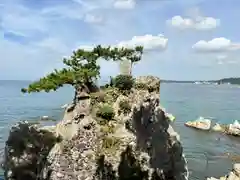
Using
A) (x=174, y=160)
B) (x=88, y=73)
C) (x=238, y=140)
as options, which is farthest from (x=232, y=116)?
(x=88, y=73)

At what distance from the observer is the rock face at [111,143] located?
66.0ft

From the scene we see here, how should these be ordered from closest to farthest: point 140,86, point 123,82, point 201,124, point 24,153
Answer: point 123,82 → point 140,86 → point 24,153 → point 201,124

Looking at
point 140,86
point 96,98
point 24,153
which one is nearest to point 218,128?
point 140,86

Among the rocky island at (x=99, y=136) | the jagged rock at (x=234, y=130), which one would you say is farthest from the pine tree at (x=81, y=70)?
the jagged rock at (x=234, y=130)

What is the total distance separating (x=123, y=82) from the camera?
23.6 m

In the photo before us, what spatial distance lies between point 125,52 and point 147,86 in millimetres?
3089

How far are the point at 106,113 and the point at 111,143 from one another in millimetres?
2014

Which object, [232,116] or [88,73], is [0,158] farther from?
[232,116]

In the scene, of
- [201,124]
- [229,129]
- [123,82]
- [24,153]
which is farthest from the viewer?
[201,124]

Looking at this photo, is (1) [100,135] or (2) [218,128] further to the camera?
(2) [218,128]

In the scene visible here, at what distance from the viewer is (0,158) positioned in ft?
146

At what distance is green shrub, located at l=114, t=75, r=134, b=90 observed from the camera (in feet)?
77.6

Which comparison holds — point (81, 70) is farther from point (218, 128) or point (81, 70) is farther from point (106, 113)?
point (218, 128)

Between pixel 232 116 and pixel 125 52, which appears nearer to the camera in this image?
pixel 125 52
